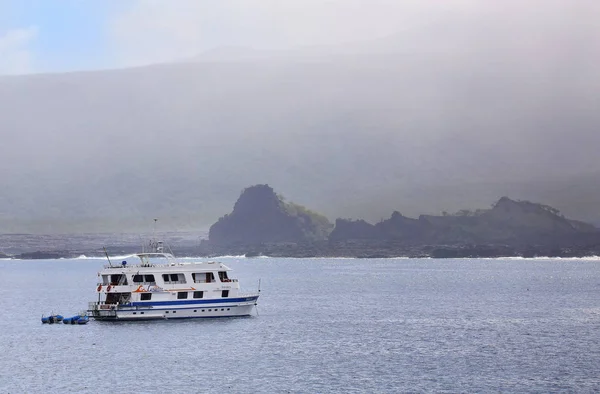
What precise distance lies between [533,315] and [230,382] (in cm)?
7043

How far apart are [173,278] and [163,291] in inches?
72.8

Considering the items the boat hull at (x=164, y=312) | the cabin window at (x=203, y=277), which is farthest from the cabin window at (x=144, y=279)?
the cabin window at (x=203, y=277)

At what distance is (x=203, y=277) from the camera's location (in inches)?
4363

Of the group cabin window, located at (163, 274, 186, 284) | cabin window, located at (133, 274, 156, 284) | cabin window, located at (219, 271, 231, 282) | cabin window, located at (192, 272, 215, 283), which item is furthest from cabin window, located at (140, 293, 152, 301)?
cabin window, located at (219, 271, 231, 282)

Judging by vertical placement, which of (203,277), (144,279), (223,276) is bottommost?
(144,279)

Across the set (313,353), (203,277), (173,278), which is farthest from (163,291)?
(313,353)

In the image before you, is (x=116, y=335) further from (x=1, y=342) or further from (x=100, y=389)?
(x=100, y=389)

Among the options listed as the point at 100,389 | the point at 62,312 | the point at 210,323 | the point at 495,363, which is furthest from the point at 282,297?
the point at 100,389

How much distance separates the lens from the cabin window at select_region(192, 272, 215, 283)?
11031cm

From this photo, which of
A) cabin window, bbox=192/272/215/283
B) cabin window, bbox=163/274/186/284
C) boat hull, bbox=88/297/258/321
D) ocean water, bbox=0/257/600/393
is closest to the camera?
ocean water, bbox=0/257/600/393

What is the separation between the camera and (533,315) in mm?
136750

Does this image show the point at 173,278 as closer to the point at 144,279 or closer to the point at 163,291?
the point at 163,291

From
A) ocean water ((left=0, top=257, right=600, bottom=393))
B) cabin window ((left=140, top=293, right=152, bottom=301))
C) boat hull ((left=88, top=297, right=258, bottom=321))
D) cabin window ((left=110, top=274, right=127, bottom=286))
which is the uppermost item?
cabin window ((left=110, top=274, right=127, bottom=286))

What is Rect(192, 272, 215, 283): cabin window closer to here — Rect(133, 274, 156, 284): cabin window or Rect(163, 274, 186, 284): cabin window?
Rect(163, 274, 186, 284): cabin window
